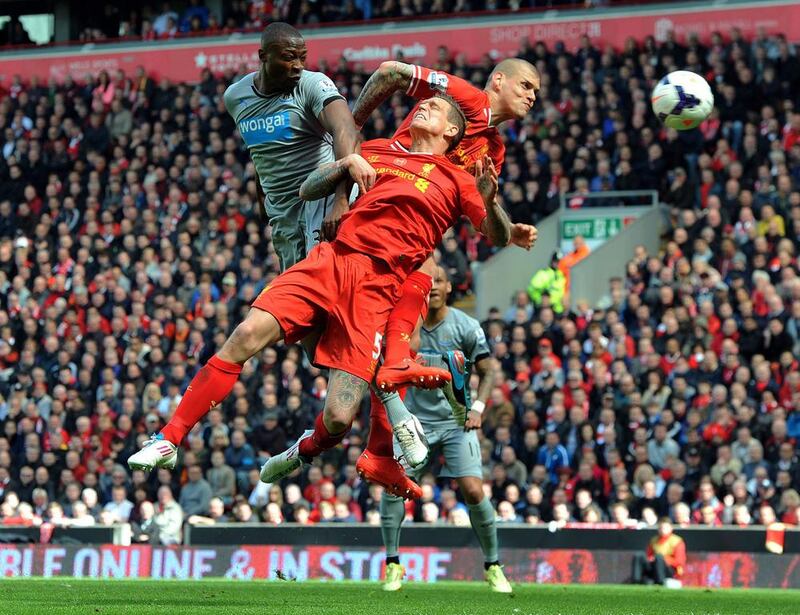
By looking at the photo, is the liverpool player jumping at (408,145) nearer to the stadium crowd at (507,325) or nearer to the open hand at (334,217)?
the open hand at (334,217)

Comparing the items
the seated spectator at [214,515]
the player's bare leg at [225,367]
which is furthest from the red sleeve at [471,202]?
the seated spectator at [214,515]

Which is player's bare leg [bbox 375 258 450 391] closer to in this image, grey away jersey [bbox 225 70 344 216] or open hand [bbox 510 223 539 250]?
open hand [bbox 510 223 539 250]

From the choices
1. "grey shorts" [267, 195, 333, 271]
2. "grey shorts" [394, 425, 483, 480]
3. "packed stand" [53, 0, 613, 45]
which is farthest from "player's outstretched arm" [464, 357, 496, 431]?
"packed stand" [53, 0, 613, 45]

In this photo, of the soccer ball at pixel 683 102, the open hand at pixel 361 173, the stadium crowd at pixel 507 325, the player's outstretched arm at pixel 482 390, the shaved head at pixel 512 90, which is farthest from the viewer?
the stadium crowd at pixel 507 325

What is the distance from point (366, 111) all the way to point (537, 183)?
13.7 m

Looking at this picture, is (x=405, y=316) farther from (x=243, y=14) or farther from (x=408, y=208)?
(x=243, y=14)

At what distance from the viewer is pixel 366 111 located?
33.5 feet

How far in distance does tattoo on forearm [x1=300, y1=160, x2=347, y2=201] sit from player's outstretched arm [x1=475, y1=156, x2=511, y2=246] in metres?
0.86

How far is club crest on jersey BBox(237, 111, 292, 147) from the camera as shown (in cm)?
1000

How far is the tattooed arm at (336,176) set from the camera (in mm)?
9156

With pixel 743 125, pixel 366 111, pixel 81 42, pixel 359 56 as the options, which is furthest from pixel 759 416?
pixel 81 42

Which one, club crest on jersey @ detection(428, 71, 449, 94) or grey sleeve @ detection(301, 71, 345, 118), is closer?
grey sleeve @ detection(301, 71, 345, 118)

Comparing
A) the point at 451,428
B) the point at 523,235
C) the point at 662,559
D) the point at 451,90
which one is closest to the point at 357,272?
the point at 523,235

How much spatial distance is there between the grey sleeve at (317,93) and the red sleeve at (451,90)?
22.8 inches
